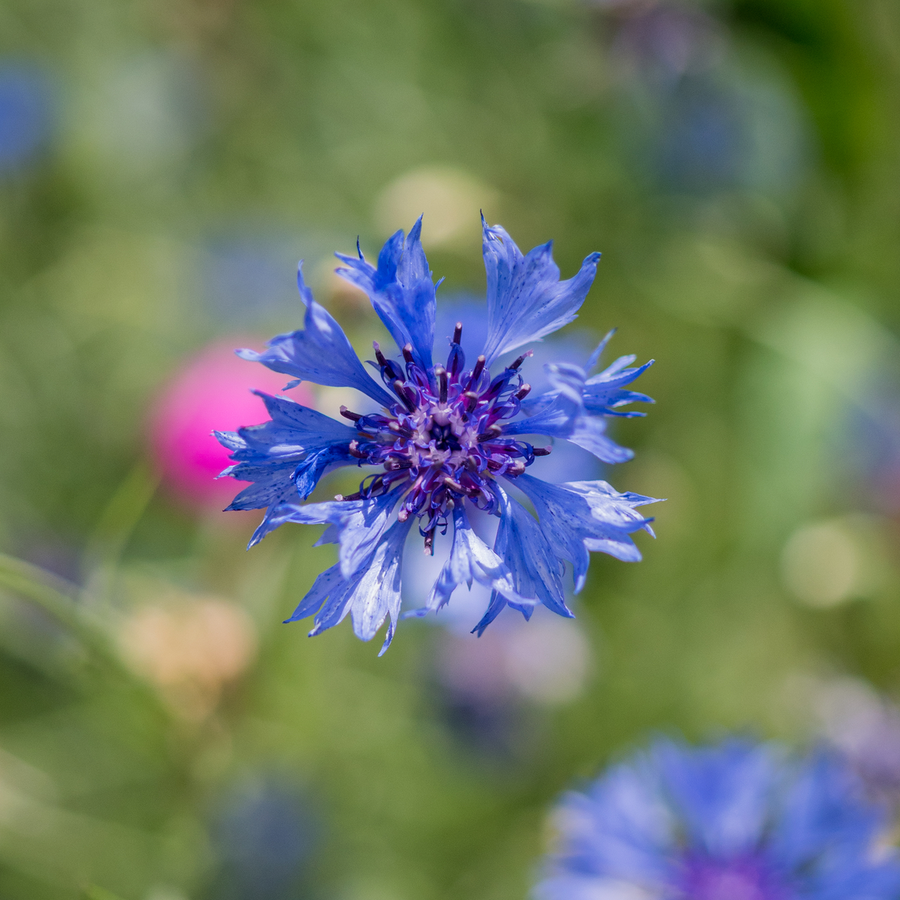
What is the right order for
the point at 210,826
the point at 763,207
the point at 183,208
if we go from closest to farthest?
the point at 210,826, the point at 763,207, the point at 183,208

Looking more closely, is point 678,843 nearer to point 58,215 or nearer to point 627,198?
point 627,198

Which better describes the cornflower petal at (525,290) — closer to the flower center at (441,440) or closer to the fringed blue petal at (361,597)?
the flower center at (441,440)

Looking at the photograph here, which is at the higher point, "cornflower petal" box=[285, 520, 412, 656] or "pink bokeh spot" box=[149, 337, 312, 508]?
"pink bokeh spot" box=[149, 337, 312, 508]

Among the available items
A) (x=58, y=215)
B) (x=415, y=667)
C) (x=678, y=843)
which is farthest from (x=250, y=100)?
(x=678, y=843)

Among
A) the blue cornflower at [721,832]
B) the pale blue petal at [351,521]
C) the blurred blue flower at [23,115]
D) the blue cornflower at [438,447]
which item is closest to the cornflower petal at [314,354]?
the blue cornflower at [438,447]

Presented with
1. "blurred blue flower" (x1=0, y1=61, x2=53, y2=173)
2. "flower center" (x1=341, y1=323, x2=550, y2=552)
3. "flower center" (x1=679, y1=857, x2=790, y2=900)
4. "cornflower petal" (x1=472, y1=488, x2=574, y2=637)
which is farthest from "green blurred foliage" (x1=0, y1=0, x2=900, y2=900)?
"cornflower petal" (x1=472, y1=488, x2=574, y2=637)

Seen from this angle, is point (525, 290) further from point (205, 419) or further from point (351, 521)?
point (205, 419)

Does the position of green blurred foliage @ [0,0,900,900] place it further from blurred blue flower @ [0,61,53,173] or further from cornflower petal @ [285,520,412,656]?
cornflower petal @ [285,520,412,656]
